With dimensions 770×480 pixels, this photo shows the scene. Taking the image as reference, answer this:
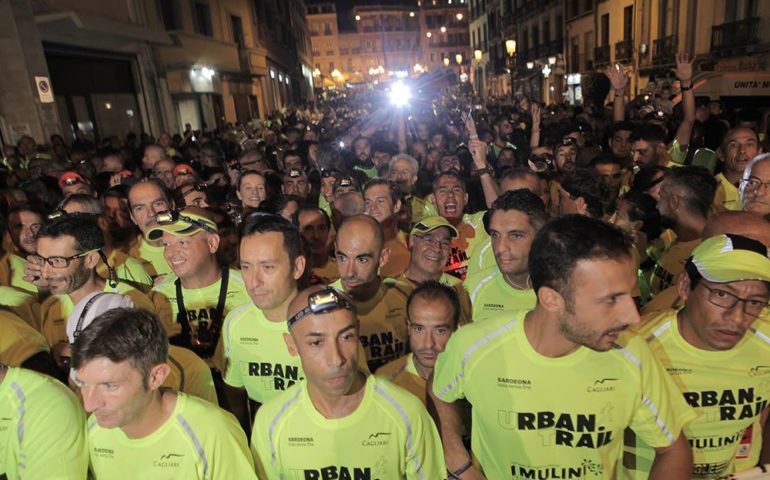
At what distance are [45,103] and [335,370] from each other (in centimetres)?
1341

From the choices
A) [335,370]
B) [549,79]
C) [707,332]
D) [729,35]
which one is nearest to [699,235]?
[707,332]

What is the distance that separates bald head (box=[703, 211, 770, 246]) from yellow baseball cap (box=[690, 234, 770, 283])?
612 millimetres

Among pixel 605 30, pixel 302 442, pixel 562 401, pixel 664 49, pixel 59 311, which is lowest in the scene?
pixel 302 442

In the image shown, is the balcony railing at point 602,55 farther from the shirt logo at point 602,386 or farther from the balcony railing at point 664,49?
the shirt logo at point 602,386

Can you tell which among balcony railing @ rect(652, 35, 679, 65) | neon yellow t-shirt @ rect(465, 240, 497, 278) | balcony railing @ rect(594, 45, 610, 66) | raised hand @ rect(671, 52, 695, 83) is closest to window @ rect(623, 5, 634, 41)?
balcony railing @ rect(594, 45, 610, 66)

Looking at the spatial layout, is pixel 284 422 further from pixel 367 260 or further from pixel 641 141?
pixel 641 141

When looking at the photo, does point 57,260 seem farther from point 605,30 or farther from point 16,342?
point 605,30

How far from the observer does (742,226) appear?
278 centimetres

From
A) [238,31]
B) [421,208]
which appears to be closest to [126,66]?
[238,31]

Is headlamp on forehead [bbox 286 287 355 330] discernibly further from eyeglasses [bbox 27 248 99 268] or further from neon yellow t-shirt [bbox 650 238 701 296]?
neon yellow t-shirt [bbox 650 238 701 296]

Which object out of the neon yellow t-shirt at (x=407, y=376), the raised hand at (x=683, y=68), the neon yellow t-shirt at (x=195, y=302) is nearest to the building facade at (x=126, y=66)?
the neon yellow t-shirt at (x=195, y=302)

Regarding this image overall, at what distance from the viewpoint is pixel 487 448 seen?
2387mm

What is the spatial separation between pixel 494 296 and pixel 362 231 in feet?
3.32

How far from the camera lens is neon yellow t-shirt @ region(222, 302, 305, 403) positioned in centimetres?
296
